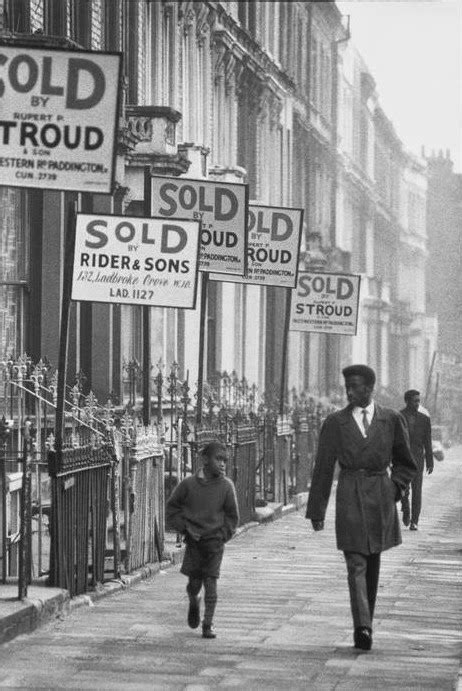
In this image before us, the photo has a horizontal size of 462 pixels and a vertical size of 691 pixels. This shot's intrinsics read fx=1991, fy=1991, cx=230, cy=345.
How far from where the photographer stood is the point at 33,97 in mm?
12375

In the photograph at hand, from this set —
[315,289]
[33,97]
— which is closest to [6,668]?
[33,97]

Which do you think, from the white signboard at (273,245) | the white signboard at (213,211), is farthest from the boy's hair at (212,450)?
the white signboard at (273,245)

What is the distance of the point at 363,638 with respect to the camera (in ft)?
40.8

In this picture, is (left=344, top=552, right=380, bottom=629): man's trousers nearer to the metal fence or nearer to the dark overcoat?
the dark overcoat

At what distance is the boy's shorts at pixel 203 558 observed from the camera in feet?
Answer: 43.7

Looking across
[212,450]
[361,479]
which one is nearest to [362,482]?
[361,479]

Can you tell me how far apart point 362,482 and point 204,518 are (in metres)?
1.32

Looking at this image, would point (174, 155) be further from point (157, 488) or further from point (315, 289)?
point (157, 488)

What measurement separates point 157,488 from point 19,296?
493 cm

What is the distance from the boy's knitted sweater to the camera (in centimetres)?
1334

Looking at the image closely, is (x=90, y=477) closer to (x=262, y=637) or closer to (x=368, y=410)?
(x=262, y=637)

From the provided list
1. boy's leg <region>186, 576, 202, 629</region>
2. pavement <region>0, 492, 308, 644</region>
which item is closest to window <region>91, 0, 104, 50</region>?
pavement <region>0, 492, 308, 644</region>

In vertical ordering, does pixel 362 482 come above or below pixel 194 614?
above

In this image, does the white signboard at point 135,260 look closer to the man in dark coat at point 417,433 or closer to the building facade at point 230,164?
the building facade at point 230,164
